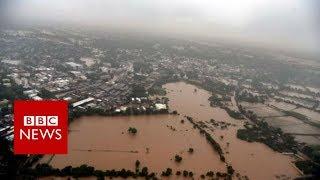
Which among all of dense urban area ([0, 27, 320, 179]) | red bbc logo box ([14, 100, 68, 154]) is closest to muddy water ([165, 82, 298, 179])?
dense urban area ([0, 27, 320, 179])

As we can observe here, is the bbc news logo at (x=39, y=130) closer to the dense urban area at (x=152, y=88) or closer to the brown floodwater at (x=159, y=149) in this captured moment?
the dense urban area at (x=152, y=88)

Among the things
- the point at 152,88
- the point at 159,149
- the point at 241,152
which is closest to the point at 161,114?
the point at 159,149

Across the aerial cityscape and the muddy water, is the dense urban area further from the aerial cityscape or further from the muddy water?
the muddy water

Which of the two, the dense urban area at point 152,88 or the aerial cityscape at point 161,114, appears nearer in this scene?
the aerial cityscape at point 161,114

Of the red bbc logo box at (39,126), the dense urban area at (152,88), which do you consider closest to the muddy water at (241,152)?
the dense urban area at (152,88)

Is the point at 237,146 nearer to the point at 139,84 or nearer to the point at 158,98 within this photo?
the point at 158,98
